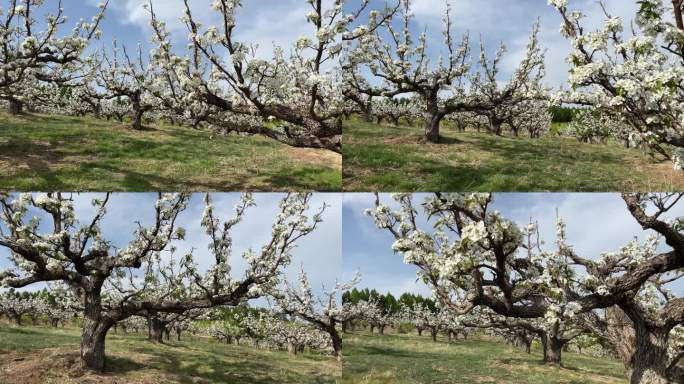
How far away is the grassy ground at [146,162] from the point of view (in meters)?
19.1

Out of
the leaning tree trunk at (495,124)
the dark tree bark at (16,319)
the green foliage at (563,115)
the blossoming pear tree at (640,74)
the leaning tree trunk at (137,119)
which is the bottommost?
the dark tree bark at (16,319)

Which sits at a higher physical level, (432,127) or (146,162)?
(432,127)

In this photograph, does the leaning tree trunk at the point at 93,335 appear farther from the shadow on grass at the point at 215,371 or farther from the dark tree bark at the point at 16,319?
the dark tree bark at the point at 16,319

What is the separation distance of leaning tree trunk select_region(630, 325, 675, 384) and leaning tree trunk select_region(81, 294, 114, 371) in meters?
16.9

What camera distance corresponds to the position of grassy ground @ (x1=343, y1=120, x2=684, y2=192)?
19.0 m

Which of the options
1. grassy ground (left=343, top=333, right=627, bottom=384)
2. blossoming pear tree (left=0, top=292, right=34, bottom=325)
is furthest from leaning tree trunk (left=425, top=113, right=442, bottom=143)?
Answer: blossoming pear tree (left=0, top=292, right=34, bottom=325)

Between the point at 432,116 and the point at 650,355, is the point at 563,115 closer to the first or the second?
the point at 432,116

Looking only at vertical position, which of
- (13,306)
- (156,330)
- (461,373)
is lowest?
(13,306)

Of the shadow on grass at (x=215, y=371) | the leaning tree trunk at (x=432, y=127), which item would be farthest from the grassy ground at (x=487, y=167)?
the shadow on grass at (x=215, y=371)

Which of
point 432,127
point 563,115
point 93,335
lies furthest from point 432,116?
point 563,115

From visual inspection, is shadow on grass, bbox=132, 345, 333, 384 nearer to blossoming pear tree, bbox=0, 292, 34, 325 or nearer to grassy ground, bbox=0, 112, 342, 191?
grassy ground, bbox=0, 112, 342, 191

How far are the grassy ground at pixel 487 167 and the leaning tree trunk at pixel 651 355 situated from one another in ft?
20.7

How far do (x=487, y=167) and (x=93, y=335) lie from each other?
1685 centimetres

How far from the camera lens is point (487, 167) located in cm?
2166
